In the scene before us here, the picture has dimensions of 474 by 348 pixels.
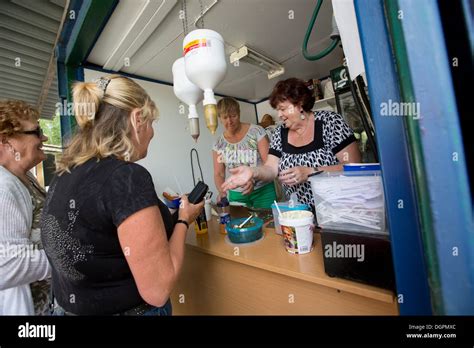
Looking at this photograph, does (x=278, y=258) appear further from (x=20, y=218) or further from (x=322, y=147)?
(x=20, y=218)

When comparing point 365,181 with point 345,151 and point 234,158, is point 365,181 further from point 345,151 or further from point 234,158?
point 234,158

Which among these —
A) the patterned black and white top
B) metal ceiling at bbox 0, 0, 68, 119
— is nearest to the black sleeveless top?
the patterned black and white top

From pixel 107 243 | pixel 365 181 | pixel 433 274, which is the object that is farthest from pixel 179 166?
pixel 433 274

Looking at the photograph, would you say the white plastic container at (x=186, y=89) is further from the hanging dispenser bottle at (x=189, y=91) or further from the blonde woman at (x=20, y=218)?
the blonde woman at (x=20, y=218)

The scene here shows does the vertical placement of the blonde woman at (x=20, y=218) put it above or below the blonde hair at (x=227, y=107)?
below

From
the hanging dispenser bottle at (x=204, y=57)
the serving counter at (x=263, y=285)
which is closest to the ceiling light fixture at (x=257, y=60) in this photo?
the hanging dispenser bottle at (x=204, y=57)

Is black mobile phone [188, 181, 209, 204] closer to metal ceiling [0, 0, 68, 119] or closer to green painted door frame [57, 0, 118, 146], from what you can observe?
green painted door frame [57, 0, 118, 146]

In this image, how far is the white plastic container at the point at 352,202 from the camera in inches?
25.6

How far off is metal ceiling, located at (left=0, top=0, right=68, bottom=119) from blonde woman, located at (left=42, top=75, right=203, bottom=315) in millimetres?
1468

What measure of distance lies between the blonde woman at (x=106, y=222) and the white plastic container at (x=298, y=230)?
427 mm

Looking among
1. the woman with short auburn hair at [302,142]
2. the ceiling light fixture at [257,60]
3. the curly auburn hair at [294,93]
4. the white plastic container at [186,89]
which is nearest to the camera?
the white plastic container at [186,89]

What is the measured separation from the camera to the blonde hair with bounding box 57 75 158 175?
2.59ft

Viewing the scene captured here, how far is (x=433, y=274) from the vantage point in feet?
1.42

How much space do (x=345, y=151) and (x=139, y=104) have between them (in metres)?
1.21
